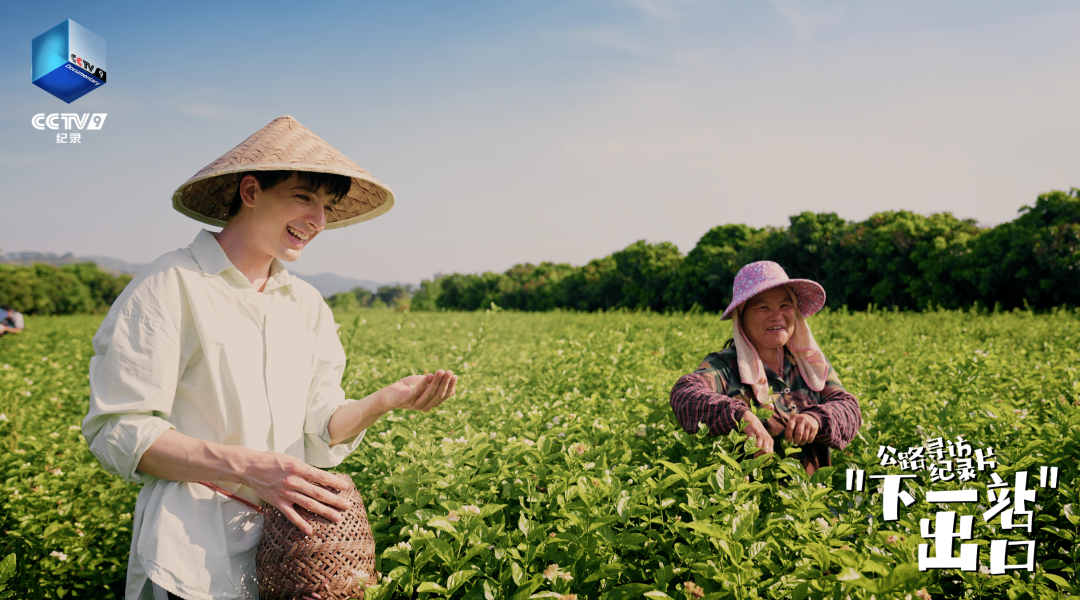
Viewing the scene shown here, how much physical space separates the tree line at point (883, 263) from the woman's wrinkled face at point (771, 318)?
7.35m

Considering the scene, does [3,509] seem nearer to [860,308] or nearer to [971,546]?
[971,546]

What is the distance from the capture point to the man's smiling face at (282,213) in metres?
1.58

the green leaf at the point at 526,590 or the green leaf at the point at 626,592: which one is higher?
the green leaf at the point at 526,590

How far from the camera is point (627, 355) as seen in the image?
4527 millimetres

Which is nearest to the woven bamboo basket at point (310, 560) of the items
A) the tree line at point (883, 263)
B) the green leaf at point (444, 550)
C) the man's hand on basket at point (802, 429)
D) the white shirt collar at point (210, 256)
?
the green leaf at point (444, 550)

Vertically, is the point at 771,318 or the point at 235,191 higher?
the point at 235,191

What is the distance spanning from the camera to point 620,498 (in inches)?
62.1

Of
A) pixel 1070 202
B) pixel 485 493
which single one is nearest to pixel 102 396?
pixel 485 493

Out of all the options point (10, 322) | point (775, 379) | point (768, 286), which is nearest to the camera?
point (768, 286)

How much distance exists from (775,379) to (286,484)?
6.51ft

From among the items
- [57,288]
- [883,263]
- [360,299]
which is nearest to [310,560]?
[360,299]

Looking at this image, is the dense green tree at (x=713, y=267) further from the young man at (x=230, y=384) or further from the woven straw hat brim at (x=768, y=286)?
the young man at (x=230, y=384)

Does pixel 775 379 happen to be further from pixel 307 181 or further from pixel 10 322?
pixel 10 322

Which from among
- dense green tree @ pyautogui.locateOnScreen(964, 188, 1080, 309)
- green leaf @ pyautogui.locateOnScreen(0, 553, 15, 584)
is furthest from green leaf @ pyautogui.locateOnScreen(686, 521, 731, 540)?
dense green tree @ pyautogui.locateOnScreen(964, 188, 1080, 309)
